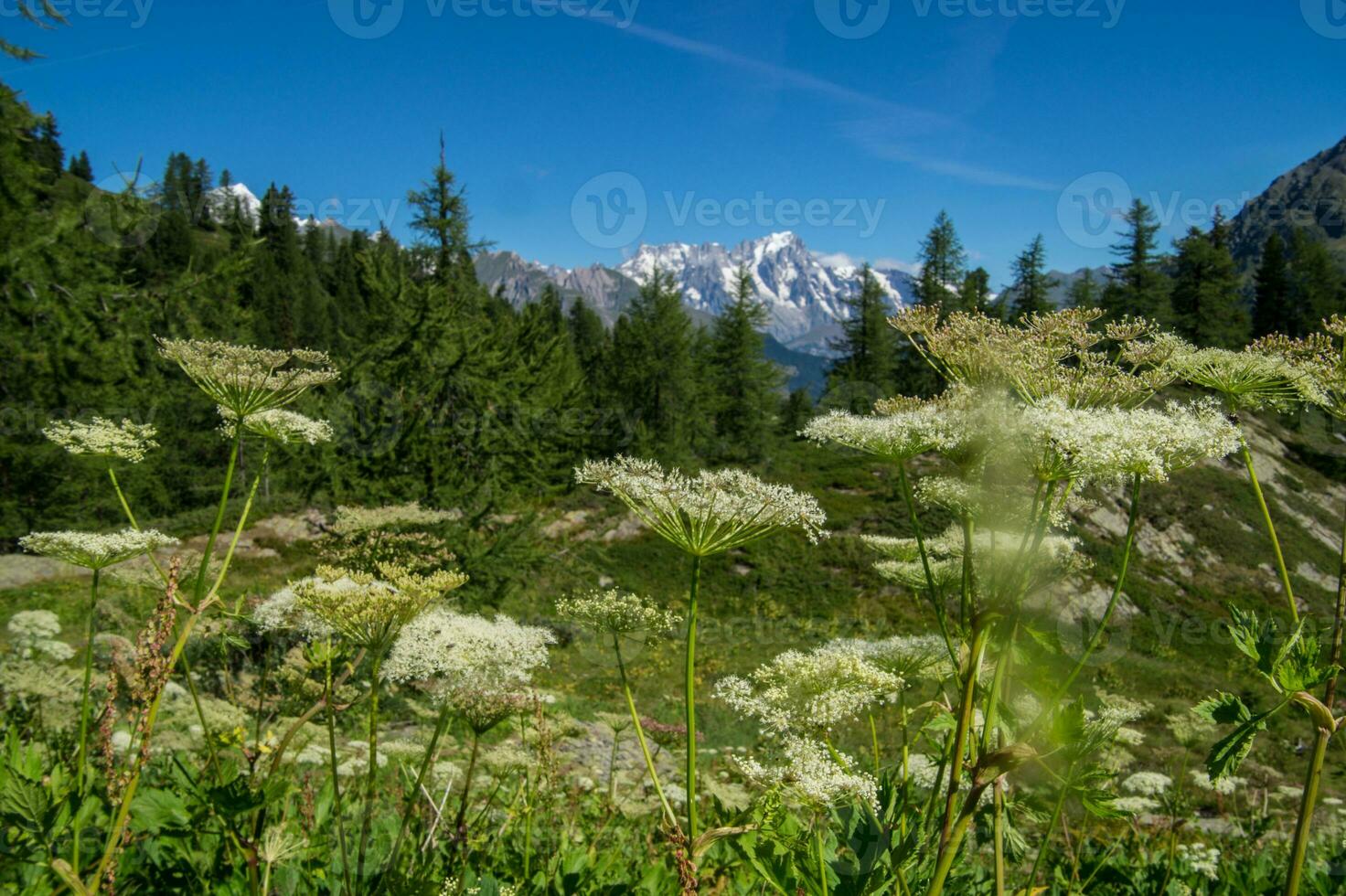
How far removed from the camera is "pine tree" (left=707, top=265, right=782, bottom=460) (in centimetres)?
3719

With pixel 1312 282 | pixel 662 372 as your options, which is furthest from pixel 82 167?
pixel 1312 282

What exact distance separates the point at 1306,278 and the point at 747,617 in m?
68.1

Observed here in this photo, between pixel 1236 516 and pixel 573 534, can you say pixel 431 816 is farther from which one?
pixel 1236 516

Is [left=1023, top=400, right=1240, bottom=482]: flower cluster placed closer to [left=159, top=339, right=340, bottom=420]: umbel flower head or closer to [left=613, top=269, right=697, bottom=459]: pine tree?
[left=159, top=339, right=340, bottom=420]: umbel flower head

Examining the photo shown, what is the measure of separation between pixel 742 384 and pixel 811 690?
36.6 meters

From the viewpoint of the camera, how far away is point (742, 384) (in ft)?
127

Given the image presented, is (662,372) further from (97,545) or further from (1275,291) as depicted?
(1275,291)

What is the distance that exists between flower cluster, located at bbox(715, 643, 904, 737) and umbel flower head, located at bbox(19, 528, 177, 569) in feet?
7.32

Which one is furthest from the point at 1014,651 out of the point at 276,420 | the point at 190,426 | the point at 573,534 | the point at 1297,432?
the point at 1297,432

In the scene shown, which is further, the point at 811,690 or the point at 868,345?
the point at 868,345

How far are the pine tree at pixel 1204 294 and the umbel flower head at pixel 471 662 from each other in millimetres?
54911

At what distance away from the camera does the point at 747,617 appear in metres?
24.1

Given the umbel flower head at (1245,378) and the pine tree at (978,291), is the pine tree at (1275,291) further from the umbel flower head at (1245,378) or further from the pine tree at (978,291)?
the umbel flower head at (1245,378)

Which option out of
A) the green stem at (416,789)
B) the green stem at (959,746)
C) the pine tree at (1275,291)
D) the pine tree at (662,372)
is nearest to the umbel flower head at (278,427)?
the green stem at (416,789)
